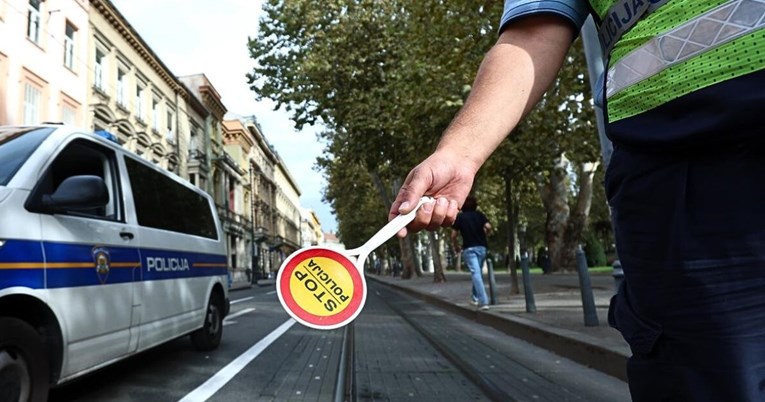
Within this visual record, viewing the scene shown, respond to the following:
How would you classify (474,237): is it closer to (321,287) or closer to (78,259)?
(78,259)

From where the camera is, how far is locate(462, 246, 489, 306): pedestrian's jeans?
30.3 ft

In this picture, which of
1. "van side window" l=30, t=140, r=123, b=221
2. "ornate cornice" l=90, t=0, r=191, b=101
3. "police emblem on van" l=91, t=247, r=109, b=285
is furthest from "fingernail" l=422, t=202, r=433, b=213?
"ornate cornice" l=90, t=0, r=191, b=101

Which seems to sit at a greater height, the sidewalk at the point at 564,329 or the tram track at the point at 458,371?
the sidewalk at the point at 564,329

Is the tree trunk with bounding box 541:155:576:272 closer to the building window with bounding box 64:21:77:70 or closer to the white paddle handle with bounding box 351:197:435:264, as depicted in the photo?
the building window with bounding box 64:21:77:70

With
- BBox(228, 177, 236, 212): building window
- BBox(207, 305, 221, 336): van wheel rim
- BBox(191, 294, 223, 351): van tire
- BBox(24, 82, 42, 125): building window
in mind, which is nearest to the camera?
BBox(191, 294, 223, 351): van tire

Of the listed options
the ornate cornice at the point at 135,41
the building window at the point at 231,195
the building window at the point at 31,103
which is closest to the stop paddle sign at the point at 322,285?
the building window at the point at 31,103

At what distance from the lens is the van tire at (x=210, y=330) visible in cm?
607

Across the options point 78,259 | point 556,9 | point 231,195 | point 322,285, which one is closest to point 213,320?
point 78,259

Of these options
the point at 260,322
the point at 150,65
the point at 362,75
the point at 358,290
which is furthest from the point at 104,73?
the point at 358,290

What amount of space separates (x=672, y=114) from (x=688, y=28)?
158 millimetres

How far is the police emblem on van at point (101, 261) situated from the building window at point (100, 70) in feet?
81.4

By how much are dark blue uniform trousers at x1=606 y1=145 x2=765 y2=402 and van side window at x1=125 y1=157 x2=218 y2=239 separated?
4379mm

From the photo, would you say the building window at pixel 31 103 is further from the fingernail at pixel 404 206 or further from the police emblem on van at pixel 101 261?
the fingernail at pixel 404 206

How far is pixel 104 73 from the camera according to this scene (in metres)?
26.4
